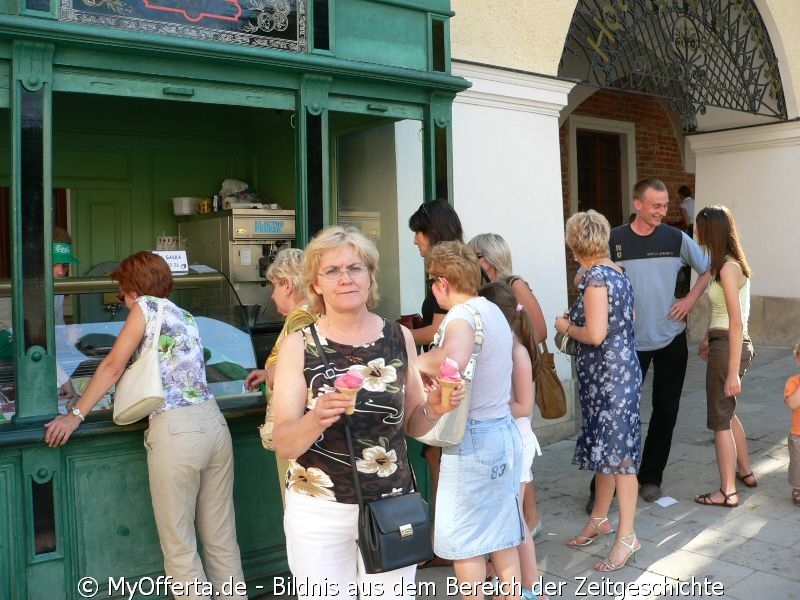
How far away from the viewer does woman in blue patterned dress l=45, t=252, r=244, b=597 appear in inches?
126

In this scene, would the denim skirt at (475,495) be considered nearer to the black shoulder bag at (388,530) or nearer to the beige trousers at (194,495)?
the black shoulder bag at (388,530)

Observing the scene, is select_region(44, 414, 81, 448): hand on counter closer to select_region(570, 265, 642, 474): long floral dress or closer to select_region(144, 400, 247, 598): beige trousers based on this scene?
select_region(144, 400, 247, 598): beige trousers

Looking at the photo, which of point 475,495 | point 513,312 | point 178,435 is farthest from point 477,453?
point 178,435

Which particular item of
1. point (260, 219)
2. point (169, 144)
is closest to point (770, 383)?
point (260, 219)

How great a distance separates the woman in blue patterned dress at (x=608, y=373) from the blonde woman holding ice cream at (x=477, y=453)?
0.95m

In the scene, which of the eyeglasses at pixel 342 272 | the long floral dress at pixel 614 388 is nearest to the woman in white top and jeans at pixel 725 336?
the long floral dress at pixel 614 388

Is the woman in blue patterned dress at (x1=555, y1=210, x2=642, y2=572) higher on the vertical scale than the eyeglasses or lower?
lower

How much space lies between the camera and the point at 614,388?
156 inches

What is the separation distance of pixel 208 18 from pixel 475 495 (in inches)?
87.9

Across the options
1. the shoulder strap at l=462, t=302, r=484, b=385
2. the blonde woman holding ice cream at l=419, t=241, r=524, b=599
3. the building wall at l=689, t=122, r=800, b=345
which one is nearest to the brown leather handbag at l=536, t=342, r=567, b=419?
the blonde woman holding ice cream at l=419, t=241, r=524, b=599

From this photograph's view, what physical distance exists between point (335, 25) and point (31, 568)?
2640 millimetres

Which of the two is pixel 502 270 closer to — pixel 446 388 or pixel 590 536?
pixel 590 536

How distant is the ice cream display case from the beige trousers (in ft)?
1.38

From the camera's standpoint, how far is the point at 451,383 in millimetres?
2297
